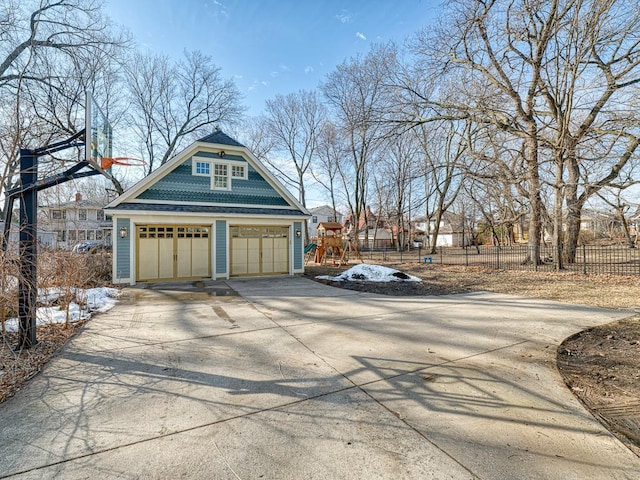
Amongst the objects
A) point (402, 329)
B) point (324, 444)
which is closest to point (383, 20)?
point (402, 329)

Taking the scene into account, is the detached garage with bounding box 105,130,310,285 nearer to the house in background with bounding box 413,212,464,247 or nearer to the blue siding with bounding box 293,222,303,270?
the blue siding with bounding box 293,222,303,270

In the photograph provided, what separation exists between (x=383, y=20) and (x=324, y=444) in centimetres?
1293

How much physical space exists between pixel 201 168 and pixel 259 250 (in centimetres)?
397

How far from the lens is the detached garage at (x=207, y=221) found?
11.1 m

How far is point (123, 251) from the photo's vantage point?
10.9 m

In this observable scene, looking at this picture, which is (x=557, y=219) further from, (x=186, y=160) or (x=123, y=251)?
(x=123, y=251)

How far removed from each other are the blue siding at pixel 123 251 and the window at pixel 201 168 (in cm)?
307

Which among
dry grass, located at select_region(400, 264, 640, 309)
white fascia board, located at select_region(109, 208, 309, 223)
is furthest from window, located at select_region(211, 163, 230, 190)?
dry grass, located at select_region(400, 264, 640, 309)

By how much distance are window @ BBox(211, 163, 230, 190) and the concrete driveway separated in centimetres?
812

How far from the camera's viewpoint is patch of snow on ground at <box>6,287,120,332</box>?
550cm

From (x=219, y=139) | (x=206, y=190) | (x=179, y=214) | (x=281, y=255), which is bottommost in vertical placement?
(x=281, y=255)

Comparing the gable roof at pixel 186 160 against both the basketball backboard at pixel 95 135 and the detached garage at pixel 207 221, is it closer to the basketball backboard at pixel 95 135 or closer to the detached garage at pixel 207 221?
the detached garage at pixel 207 221

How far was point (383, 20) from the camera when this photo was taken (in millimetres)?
11094

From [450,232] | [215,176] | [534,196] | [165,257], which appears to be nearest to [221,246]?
[165,257]
